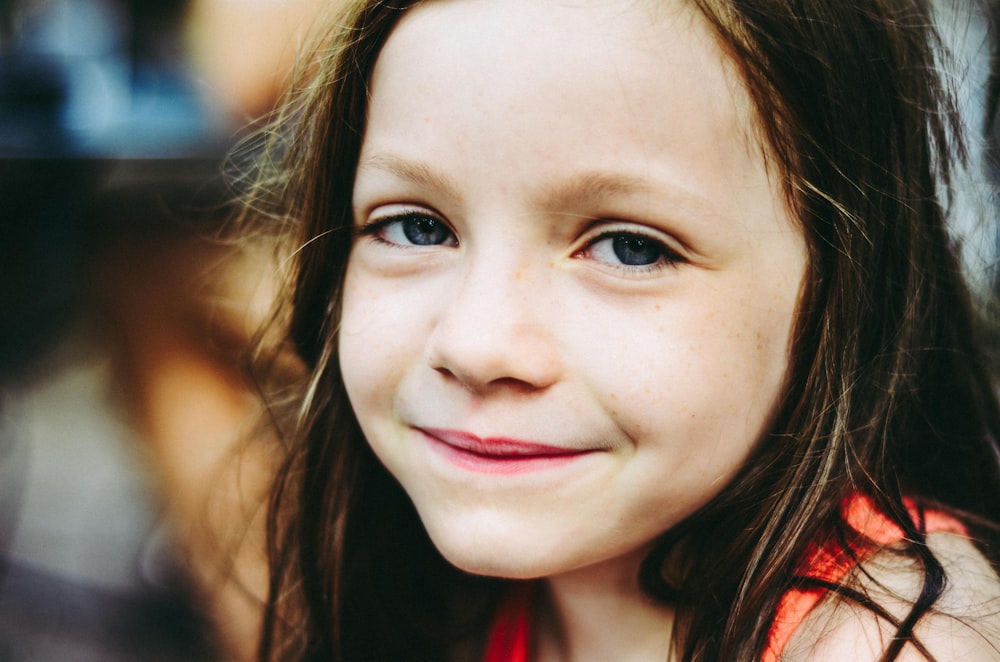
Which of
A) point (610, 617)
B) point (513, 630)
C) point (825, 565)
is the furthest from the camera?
point (513, 630)

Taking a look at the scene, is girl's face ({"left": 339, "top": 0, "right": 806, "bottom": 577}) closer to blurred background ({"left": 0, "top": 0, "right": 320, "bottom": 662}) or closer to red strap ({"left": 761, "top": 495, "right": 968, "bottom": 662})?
red strap ({"left": 761, "top": 495, "right": 968, "bottom": 662})

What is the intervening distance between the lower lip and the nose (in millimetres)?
69

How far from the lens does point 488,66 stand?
28.7 inches

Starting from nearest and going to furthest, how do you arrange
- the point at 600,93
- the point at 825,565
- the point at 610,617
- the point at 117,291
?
the point at 600,93 → the point at 825,565 → the point at 610,617 → the point at 117,291

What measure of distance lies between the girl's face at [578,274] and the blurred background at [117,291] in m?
1.15

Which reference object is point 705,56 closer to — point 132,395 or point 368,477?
point 368,477

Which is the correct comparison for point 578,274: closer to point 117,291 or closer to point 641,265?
point 641,265

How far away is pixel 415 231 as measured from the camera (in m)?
0.87

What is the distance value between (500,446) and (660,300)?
0.61ft

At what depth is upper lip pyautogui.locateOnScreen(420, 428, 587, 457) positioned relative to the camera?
0.77 meters

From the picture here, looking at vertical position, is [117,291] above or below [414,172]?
below

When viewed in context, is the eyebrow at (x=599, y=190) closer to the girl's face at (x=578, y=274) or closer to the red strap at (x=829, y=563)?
the girl's face at (x=578, y=274)

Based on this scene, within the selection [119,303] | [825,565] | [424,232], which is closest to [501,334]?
[424,232]

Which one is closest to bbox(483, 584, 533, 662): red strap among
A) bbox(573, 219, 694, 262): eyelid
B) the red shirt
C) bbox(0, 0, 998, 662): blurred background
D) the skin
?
the red shirt
